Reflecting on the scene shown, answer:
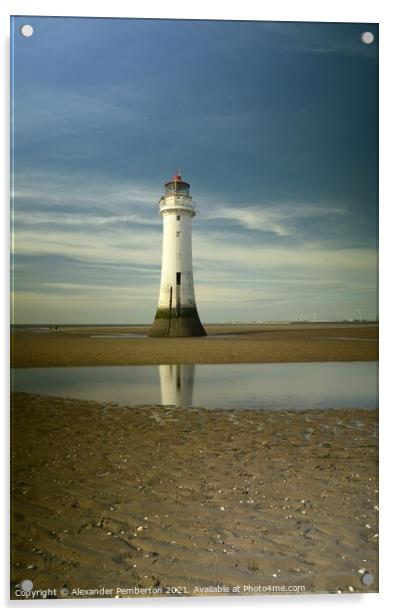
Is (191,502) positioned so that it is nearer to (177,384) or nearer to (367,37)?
(177,384)

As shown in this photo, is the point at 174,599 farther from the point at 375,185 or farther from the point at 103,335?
the point at 375,185

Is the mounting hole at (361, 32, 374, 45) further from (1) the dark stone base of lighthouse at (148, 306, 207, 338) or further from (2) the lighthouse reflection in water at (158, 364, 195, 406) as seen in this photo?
(2) the lighthouse reflection in water at (158, 364, 195, 406)

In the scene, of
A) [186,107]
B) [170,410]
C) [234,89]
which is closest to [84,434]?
[170,410]

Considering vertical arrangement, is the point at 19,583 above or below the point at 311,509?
below

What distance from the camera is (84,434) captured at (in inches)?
101

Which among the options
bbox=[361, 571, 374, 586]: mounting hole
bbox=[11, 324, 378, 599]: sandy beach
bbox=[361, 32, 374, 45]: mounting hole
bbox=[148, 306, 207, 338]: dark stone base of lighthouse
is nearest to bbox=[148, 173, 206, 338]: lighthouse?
bbox=[148, 306, 207, 338]: dark stone base of lighthouse

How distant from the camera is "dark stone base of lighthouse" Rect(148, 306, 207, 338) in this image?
306 centimetres

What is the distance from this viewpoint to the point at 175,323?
312 cm

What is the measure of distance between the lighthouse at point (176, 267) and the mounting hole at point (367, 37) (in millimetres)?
1354

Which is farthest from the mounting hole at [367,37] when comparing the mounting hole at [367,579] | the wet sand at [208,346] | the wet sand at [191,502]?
the mounting hole at [367,579]

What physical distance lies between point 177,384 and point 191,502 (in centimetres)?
136

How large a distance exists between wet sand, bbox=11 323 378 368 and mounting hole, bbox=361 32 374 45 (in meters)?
1.71

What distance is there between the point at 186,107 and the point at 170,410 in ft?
6.57

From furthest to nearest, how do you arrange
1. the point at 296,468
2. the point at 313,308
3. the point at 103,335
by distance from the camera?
1. the point at 103,335
2. the point at 313,308
3. the point at 296,468
